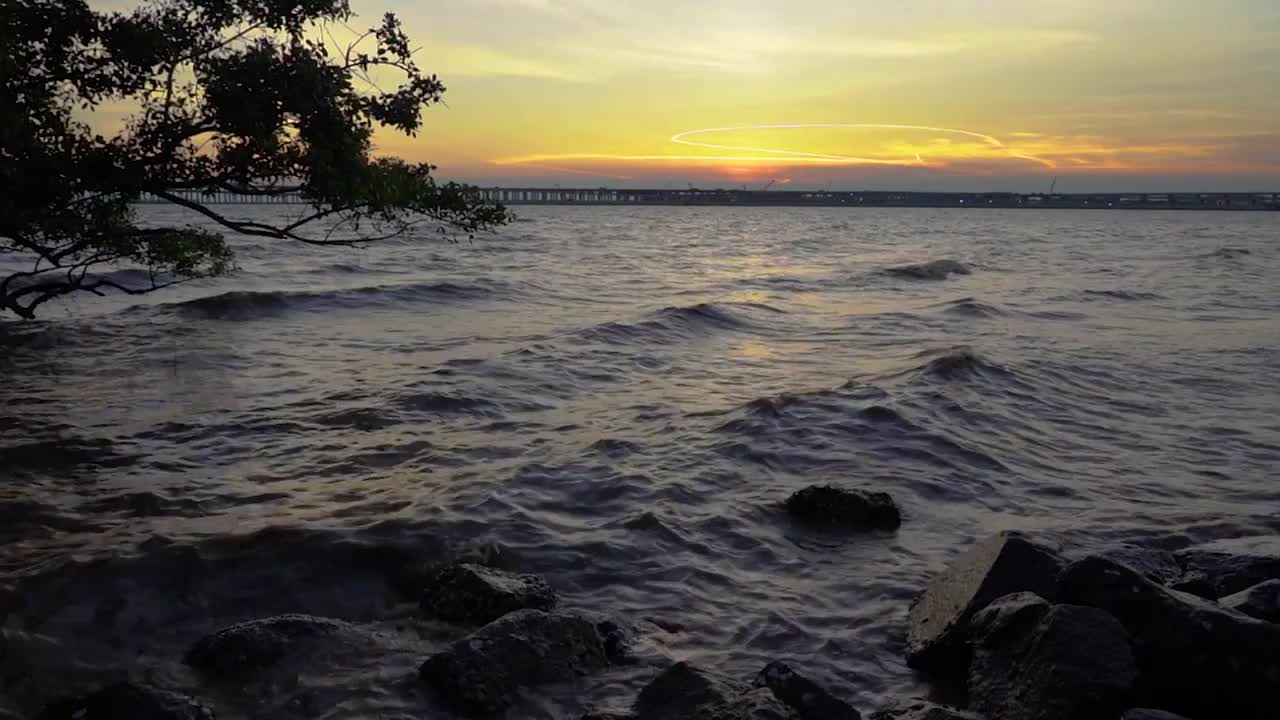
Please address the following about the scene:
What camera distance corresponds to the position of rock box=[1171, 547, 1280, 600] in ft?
27.8

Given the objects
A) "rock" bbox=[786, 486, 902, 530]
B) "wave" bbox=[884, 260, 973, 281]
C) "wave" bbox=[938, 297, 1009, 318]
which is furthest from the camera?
"wave" bbox=[884, 260, 973, 281]

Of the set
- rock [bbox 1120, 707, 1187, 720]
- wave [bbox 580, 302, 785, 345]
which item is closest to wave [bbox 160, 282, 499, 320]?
wave [bbox 580, 302, 785, 345]

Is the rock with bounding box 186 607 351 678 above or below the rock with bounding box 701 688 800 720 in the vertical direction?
below

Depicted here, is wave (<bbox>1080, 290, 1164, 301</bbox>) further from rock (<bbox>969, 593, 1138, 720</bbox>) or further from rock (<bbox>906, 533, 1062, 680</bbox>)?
rock (<bbox>969, 593, 1138, 720</bbox>)

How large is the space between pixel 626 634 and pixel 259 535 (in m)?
4.73

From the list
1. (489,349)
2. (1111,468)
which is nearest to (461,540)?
(1111,468)

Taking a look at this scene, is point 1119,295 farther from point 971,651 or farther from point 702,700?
point 702,700

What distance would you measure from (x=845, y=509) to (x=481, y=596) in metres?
4.94

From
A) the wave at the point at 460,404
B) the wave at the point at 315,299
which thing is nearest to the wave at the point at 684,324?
the wave at the point at 460,404

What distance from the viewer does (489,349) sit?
25000mm

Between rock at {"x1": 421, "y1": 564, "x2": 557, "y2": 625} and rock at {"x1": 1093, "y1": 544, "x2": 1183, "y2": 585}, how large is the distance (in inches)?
210

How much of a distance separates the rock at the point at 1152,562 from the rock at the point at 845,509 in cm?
261

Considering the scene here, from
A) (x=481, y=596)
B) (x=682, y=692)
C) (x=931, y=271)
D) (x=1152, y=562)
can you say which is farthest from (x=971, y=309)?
(x=682, y=692)

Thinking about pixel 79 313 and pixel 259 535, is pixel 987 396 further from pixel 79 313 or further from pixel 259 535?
pixel 79 313
